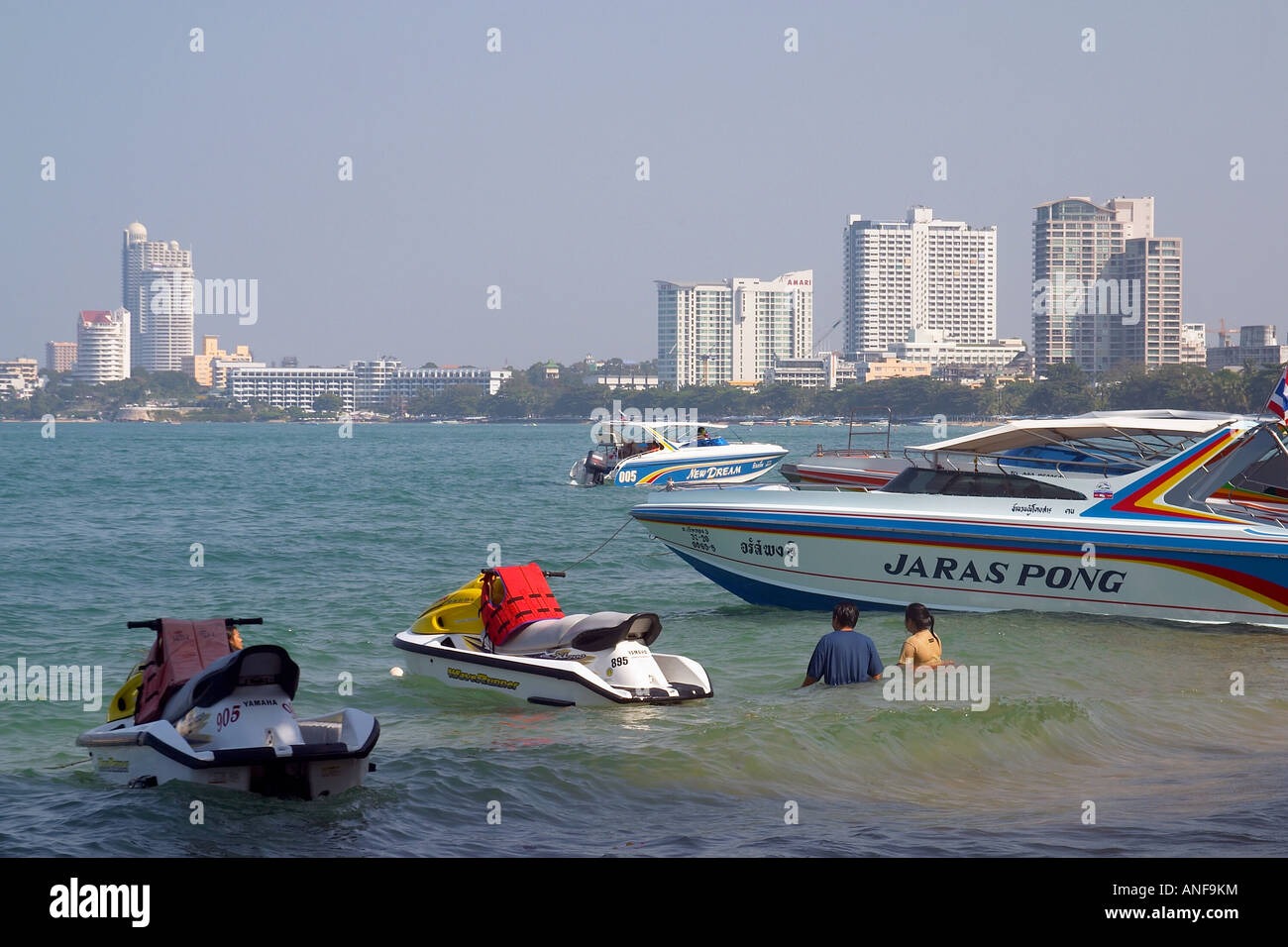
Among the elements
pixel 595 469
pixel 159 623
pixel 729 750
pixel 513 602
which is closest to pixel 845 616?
pixel 729 750

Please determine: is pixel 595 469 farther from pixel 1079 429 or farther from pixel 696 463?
pixel 1079 429

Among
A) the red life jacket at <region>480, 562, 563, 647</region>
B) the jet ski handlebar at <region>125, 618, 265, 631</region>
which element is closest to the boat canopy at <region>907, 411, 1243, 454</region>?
the red life jacket at <region>480, 562, 563, 647</region>

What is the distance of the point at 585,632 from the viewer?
11.0 meters

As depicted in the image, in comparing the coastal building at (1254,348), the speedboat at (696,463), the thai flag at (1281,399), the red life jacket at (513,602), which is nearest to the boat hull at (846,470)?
the thai flag at (1281,399)

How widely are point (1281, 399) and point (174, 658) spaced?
12557mm

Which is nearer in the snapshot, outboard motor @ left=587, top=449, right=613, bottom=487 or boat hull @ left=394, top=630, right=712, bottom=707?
boat hull @ left=394, top=630, right=712, bottom=707

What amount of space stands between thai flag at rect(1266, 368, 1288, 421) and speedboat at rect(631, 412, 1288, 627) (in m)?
0.39

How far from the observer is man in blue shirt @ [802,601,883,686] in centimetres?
1080

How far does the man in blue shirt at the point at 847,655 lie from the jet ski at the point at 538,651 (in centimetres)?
103

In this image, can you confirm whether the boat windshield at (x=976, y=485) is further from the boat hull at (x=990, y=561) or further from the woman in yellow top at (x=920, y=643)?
→ the woman in yellow top at (x=920, y=643)

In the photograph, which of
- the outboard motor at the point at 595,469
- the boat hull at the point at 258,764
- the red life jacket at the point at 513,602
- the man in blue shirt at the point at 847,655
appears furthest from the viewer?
the outboard motor at the point at 595,469

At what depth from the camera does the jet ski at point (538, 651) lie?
1076 centimetres

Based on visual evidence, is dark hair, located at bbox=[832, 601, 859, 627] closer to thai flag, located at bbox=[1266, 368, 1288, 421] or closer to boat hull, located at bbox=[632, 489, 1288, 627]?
boat hull, located at bbox=[632, 489, 1288, 627]
